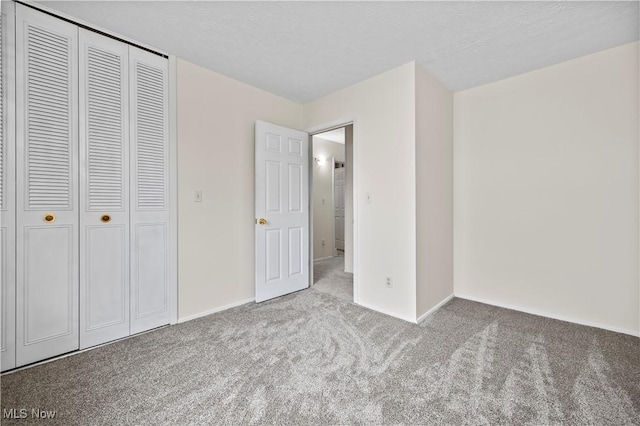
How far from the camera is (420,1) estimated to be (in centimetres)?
184

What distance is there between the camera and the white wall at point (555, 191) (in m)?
2.39

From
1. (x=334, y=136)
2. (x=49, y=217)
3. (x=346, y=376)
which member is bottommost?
(x=346, y=376)

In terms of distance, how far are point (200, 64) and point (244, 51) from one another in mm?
550

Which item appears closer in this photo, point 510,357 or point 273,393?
point 273,393

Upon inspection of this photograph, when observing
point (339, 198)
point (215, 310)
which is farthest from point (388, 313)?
point (339, 198)

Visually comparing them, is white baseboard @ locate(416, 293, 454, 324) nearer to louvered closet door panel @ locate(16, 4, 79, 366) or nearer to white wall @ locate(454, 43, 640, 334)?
white wall @ locate(454, 43, 640, 334)

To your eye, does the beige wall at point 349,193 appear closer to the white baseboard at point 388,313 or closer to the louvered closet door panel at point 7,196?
the white baseboard at point 388,313

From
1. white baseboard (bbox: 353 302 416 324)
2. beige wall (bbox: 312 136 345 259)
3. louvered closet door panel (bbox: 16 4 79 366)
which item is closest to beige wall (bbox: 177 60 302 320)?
louvered closet door panel (bbox: 16 4 79 366)

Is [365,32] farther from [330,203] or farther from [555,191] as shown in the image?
[330,203]

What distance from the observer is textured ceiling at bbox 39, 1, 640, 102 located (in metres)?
1.91

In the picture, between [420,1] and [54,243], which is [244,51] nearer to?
[420,1]

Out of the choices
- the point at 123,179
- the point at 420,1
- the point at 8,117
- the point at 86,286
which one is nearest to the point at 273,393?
the point at 86,286

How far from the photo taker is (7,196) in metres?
1.83

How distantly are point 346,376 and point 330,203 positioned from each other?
14.8 ft
